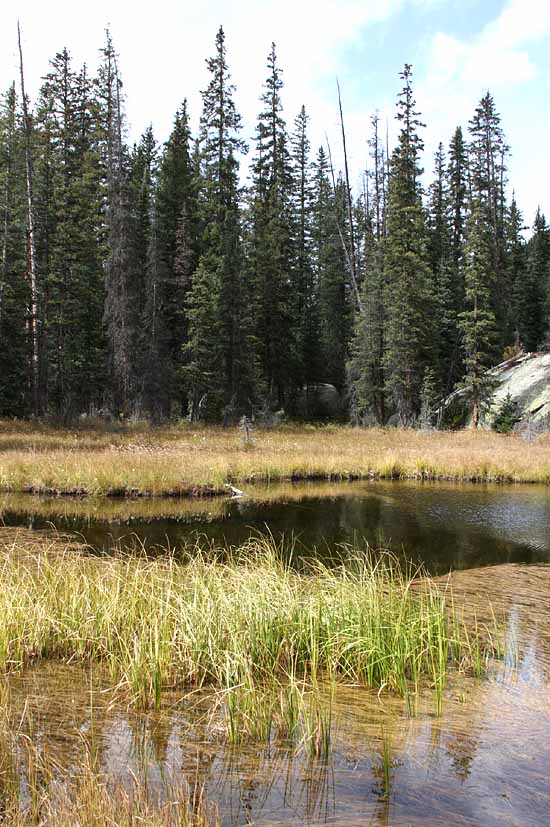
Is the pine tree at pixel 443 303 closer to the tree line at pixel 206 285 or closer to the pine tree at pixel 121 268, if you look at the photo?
the tree line at pixel 206 285

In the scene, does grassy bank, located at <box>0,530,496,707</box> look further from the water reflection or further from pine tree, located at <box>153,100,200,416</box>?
pine tree, located at <box>153,100,200,416</box>

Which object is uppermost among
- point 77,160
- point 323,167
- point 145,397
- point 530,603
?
point 323,167

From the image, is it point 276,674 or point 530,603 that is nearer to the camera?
point 276,674

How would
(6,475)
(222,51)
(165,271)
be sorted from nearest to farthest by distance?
(6,475) < (165,271) < (222,51)

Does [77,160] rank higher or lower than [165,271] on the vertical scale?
higher

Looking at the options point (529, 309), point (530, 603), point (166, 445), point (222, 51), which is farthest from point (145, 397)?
point (529, 309)

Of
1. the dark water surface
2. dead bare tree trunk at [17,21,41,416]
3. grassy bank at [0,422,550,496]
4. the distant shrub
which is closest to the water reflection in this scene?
the dark water surface

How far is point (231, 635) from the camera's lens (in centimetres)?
497

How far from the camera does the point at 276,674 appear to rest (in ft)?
16.0

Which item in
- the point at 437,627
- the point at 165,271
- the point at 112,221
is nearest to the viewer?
the point at 437,627

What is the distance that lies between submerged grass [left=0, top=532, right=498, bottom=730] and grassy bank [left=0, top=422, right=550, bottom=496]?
9.25 meters

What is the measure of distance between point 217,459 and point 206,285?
56.2 ft

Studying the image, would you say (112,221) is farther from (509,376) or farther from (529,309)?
(529,309)

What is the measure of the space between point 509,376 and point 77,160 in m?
25.0
